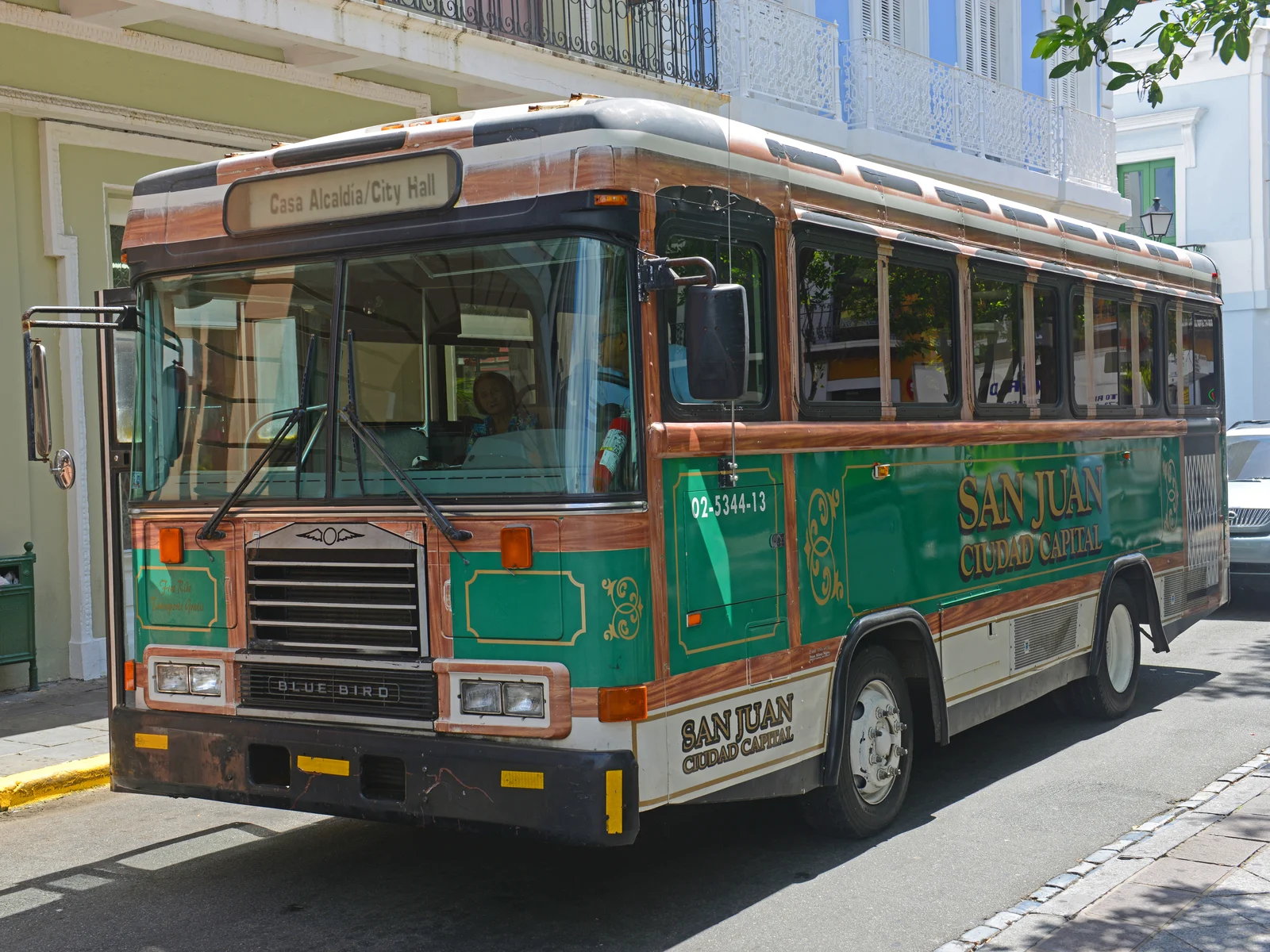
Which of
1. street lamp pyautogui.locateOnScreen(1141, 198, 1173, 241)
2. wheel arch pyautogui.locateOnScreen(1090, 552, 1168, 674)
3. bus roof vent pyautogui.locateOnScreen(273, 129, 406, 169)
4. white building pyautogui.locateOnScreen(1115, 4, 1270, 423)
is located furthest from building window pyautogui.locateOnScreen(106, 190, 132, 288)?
white building pyautogui.locateOnScreen(1115, 4, 1270, 423)

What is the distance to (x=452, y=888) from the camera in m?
6.03

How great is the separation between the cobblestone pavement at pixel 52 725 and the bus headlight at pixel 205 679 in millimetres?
2594

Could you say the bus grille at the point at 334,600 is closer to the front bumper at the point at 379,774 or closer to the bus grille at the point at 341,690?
the bus grille at the point at 341,690

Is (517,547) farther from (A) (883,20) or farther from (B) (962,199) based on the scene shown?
(A) (883,20)

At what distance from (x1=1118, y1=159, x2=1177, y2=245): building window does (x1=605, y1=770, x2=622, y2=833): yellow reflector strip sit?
30.2m

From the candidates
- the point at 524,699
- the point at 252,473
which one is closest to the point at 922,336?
the point at 524,699

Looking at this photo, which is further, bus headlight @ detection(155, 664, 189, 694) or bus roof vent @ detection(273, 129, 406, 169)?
bus headlight @ detection(155, 664, 189, 694)

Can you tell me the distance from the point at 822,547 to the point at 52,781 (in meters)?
4.54

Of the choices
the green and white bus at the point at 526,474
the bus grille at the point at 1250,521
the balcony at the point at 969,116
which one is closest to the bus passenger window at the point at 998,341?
the green and white bus at the point at 526,474

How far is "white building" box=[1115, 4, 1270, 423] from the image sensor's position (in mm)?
31484

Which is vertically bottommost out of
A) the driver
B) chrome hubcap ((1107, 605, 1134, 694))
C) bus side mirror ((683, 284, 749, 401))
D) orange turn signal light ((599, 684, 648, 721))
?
chrome hubcap ((1107, 605, 1134, 694))

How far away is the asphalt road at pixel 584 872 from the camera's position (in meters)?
5.48

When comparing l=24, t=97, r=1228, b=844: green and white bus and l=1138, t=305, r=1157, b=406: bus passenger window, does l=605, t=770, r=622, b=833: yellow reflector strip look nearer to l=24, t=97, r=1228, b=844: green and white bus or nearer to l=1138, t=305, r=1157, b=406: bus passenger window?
l=24, t=97, r=1228, b=844: green and white bus

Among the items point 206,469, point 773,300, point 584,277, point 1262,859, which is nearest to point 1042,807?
point 1262,859
